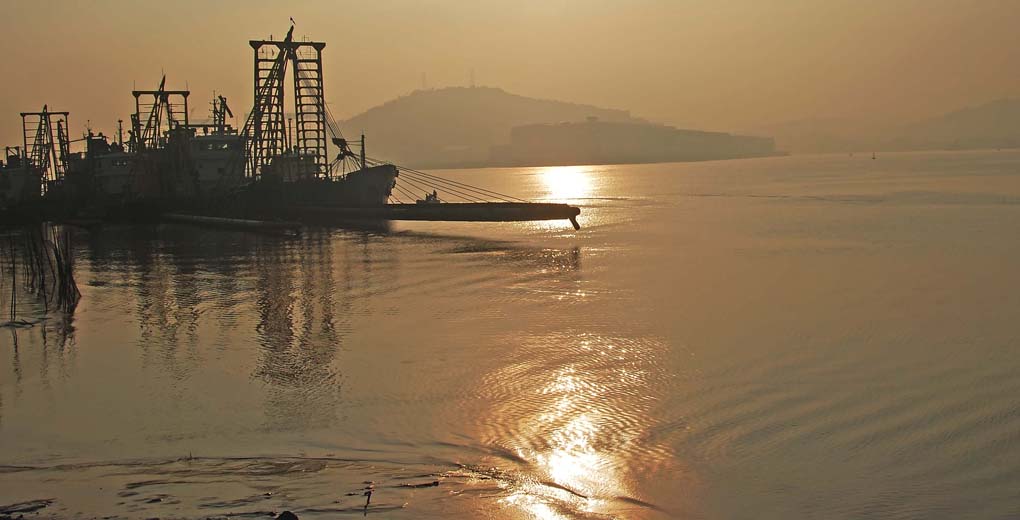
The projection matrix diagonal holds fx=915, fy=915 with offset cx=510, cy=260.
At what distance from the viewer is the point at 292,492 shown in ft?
37.1

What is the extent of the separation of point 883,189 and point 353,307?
287ft

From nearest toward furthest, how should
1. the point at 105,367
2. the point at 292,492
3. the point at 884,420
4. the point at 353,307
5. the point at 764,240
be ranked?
the point at 292,492
the point at 884,420
the point at 105,367
the point at 353,307
the point at 764,240

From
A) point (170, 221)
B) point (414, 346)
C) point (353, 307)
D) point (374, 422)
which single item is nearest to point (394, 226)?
point (170, 221)

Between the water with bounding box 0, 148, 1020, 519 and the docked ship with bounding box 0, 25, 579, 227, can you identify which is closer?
the water with bounding box 0, 148, 1020, 519

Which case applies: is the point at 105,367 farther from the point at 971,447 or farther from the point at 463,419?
the point at 971,447

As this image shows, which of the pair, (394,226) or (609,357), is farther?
(394,226)

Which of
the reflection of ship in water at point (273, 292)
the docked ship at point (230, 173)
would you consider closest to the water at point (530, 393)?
the reflection of ship in water at point (273, 292)

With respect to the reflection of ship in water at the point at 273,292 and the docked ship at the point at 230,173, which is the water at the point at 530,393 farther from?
the docked ship at the point at 230,173

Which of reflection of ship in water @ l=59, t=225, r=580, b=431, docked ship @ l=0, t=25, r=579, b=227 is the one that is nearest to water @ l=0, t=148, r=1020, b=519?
reflection of ship in water @ l=59, t=225, r=580, b=431

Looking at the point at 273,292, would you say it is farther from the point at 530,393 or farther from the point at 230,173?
the point at 230,173

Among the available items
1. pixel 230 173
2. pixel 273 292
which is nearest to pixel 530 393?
pixel 273 292

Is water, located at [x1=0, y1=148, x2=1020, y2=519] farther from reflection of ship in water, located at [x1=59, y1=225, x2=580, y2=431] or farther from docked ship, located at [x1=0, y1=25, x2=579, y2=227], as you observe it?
docked ship, located at [x1=0, y1=25, x2=579, y2=227]

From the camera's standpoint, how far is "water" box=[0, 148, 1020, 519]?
11797mm

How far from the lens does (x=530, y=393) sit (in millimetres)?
16906
